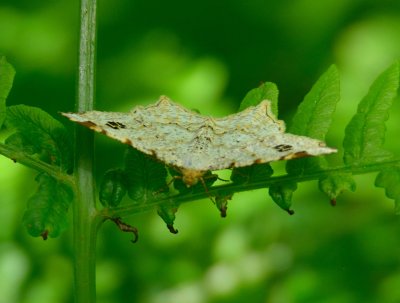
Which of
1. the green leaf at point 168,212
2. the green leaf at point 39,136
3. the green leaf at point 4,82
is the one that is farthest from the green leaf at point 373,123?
the green leaf at point 4,82

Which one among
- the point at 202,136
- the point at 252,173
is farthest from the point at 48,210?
the point at 202,136

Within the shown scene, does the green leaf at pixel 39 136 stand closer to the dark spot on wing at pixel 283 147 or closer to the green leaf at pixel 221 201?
the green leaf at pixel 221 201

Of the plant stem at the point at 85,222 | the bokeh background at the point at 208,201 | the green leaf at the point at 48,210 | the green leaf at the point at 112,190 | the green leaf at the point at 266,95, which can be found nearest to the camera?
the green leaf at the point at 48,210

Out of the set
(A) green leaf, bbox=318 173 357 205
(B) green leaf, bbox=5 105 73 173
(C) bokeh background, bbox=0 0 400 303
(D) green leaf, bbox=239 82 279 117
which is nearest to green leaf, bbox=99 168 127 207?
(B) green leaf, bbox=5 105 73 173

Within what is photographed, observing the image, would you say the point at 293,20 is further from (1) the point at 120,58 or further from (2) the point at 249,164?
(2) the point at 249,164

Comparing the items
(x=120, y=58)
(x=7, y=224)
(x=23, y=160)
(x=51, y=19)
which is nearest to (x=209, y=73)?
(x=120, y=58)

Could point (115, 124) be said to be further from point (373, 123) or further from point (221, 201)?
point (373, 123)
